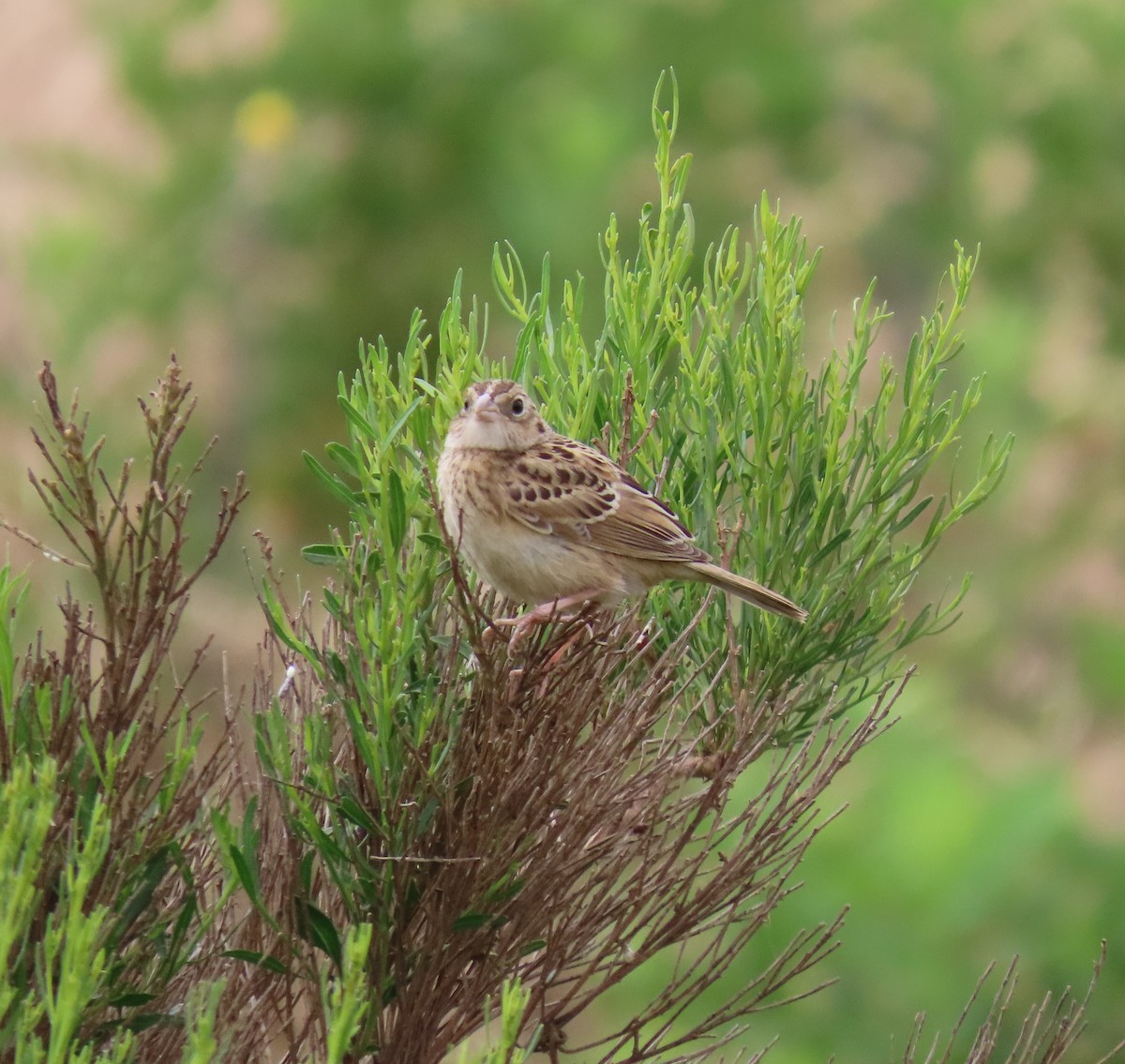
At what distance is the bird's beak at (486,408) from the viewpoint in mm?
1952

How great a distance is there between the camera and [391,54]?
24.7 feet

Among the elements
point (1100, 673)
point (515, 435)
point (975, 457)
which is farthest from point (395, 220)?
point (515, 435)

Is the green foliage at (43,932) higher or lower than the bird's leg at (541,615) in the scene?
lower

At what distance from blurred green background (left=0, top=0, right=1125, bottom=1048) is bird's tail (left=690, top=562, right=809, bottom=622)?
16.3 feet

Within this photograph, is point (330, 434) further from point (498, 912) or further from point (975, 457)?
point (498, 912)

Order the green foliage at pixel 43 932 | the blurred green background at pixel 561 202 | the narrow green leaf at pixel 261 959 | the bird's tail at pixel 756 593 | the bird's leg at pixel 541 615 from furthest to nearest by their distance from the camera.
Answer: the blurred green background at pixel 561 202 < the bird's tail at pixel 756 593 < the bird's leg at pixel 541 615 < the narrow green leaf at pixel 261 959 < the green foliage at pixel 43 932

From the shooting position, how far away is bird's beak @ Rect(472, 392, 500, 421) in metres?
1.95

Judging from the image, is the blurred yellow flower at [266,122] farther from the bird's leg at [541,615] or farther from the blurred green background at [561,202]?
the bird's leg at [541,615]

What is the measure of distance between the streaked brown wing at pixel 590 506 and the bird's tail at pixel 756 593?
0.10m

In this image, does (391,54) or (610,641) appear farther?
(391,54)

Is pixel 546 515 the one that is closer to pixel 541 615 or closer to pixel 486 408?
pixel 486 408

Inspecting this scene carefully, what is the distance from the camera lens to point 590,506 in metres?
2.13

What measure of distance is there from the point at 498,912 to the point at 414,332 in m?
0.61

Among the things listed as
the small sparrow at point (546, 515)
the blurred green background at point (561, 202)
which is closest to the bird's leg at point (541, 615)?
the small sparrow at point (546, 515)
